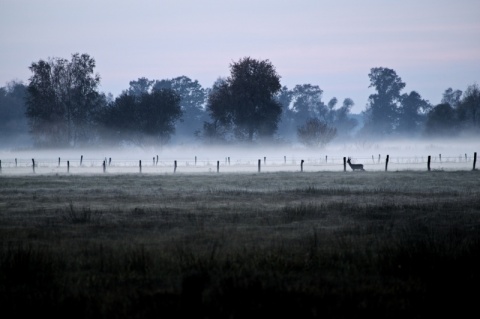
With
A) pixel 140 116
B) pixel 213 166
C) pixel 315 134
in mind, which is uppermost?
pixel 140 116

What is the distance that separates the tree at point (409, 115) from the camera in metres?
153

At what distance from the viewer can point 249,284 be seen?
838 centimetres

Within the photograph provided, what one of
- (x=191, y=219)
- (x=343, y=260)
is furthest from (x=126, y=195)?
(x=343, y=260)

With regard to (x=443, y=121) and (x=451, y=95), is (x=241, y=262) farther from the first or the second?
(x=451, y=95)

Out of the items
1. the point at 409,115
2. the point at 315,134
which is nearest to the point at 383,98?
the point at 409,115

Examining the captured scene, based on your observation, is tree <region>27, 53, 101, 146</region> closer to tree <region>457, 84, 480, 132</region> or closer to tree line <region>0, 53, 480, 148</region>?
tree line <region>0, 53, 480, 148</region>

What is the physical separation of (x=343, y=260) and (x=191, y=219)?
8.07 meters

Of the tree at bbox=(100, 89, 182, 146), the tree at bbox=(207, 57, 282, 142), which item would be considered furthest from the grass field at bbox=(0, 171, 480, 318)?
the tree at bbox=(100, 89, 182, 146)

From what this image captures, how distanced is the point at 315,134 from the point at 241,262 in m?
89.0

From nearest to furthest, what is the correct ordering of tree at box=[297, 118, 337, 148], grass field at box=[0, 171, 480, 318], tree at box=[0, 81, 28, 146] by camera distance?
1. grass field at box=[0, 171, 480, 318]
2. tree at box=[297, 118, 337, 148]
3. tree at box=[0, 81, 28, 146]

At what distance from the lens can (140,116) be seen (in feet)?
321

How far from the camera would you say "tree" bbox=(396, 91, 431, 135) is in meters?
153

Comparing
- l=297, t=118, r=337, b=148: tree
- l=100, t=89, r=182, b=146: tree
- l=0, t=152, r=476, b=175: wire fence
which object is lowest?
l=0, t=152, r=476, b=175: wire fence

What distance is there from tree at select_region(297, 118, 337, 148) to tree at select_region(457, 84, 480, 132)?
3719 centimetres
